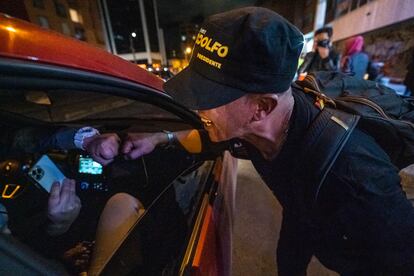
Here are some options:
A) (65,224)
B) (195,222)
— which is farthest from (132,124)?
(195,222)

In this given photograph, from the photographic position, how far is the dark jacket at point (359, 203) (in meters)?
0.83

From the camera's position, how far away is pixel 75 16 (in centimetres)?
3372

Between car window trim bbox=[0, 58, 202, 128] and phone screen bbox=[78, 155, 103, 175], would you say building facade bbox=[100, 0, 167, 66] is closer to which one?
phone screen bbox=[78, 155, 103, 175]

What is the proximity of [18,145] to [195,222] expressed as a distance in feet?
4.28

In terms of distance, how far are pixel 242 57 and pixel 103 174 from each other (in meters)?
1.16

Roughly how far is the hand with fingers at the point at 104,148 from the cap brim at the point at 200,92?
645mm

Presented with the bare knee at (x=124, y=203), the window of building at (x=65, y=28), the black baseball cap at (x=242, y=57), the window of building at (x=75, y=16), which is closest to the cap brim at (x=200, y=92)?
the black baseball cap at (x=242, y=57)

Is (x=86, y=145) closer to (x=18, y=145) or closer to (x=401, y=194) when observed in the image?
(x=18, y=145)

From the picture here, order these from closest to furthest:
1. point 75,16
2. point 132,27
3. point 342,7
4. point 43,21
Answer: point 342,7 < point 43,21 < point 75,16 < point 132,27

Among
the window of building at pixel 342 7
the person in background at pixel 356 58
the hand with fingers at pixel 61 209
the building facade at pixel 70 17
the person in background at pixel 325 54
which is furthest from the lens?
the building facade at pixel 70 17

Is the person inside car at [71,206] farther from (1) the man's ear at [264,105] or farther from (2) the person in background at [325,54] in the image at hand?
(2) the person in background at [325,54]

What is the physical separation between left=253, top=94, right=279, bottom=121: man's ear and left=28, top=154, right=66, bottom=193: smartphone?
1223 mm

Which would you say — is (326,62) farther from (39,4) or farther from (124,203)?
(39,4)

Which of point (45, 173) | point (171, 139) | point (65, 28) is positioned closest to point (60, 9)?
point (65, 28)
